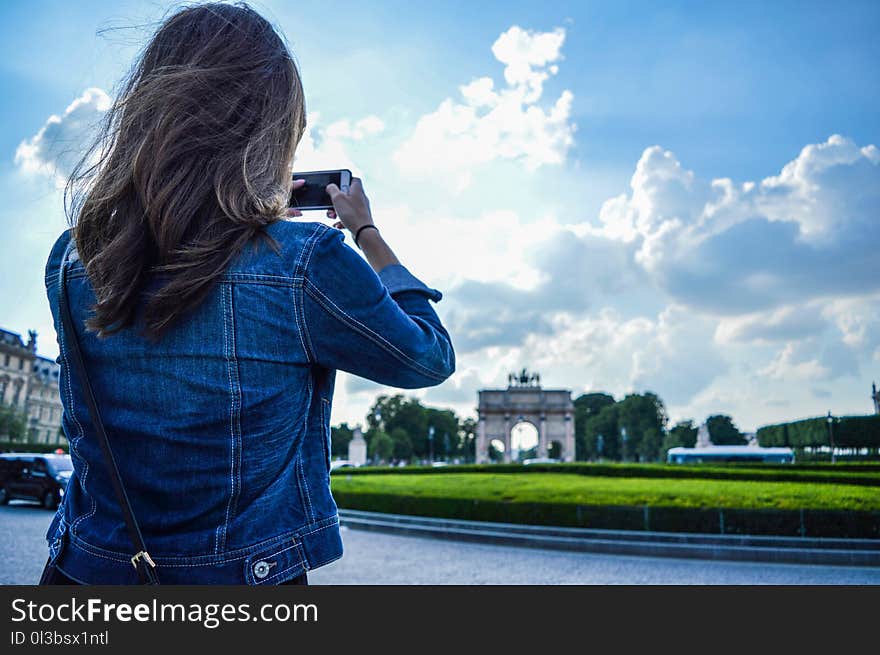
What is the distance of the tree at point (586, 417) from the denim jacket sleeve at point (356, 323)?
9733 cm

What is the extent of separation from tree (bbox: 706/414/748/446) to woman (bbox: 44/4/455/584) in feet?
324

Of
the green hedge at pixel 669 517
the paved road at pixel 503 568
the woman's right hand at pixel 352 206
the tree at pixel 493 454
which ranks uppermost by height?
the woman's right hand at pixel 352 206

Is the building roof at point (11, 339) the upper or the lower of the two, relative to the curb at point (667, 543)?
upper

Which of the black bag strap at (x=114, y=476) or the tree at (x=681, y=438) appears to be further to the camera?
the tree at (x=681, y=438)

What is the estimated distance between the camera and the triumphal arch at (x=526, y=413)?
75.5 m

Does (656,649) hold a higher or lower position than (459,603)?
lower

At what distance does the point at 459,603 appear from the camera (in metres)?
1.80

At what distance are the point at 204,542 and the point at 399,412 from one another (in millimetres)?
99896

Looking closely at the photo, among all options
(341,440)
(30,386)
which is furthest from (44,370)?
(341,440)

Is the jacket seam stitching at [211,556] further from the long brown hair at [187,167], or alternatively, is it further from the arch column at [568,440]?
the arch column at [568,440]

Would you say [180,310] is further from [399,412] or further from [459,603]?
[399,412]

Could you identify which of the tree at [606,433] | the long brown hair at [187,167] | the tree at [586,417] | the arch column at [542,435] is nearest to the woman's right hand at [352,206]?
the long brown hair at [187,167]

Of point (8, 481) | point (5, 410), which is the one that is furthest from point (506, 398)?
point (8, 481)

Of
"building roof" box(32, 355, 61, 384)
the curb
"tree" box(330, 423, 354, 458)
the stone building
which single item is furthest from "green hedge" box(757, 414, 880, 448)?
"building roof" box(32, 355, 61, 384)
